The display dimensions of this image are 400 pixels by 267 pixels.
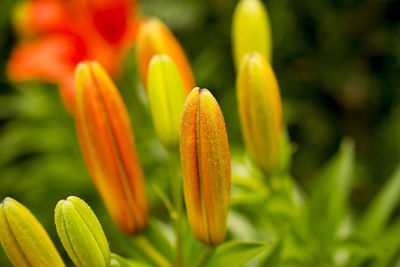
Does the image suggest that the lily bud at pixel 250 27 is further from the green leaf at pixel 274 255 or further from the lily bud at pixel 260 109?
the green leaf at pixel 274 255

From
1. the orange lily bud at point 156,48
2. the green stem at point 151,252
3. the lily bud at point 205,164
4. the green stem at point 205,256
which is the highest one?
the orange lily bud at point 156,48

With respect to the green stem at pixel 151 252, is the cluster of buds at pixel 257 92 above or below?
above

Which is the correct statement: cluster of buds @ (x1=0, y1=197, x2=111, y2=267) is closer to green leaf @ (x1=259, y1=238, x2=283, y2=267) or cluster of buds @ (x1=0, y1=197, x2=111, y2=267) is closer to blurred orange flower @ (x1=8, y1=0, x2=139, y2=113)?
green leaf @ (x1=259, y1=238, x2=283, y2=267)

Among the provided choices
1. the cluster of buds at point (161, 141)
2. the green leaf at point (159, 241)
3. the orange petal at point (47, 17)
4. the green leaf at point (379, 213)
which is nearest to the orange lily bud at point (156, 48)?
the cluster of buds at point (161, 141)

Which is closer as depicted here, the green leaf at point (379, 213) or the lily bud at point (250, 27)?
the lily bud at point (250, 27)

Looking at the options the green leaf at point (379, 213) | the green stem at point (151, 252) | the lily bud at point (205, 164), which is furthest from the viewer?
the green leaf at point (379, 213)

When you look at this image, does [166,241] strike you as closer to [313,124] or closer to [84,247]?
[84,247]
